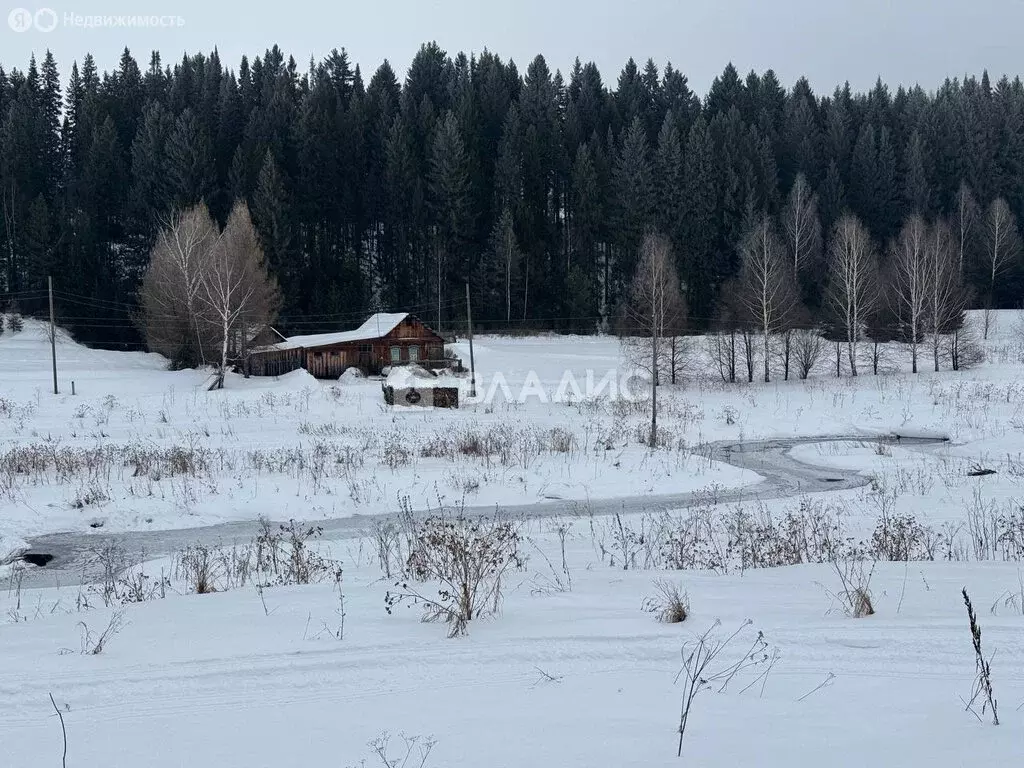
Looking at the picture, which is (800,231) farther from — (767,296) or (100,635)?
(100,635)

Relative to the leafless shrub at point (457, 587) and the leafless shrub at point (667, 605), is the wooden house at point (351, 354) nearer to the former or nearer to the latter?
the leafless shrub at point (457, 587)

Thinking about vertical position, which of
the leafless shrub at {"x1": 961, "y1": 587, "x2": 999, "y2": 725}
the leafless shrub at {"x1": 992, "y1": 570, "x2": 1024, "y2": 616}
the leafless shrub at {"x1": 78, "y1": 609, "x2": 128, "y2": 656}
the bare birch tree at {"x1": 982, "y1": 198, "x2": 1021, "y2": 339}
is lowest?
the leafless shrub at {"x1": 78, "y1": 609, "x2": 128, "y2": 656}

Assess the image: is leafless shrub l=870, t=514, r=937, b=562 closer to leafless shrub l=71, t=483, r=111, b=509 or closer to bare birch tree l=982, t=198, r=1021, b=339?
leafless shrub l=71, t=483, r=111, b=509

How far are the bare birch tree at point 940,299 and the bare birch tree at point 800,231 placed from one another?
1077 cm

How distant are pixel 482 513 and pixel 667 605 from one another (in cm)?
839

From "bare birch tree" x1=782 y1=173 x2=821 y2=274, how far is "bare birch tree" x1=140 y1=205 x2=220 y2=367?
37.7 metres

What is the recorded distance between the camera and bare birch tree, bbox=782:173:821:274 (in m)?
54.8

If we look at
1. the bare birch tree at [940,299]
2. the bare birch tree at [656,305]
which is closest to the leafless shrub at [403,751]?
the bare birch tree at [656,305]

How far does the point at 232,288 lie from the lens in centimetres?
3994

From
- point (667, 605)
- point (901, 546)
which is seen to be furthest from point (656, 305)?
point (667, 605)

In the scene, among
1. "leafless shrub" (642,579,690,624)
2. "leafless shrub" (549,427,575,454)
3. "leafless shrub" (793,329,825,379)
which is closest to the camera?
"leafless shrub" (642,579,690,624)

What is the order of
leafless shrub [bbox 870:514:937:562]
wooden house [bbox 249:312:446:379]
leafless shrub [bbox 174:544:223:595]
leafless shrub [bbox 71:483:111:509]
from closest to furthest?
leafless shrub [bbox 174:544:223:595] < leafless shrub [bbox 870:514:937:562] < leafless shrub [bbox 71:483:111:509] < wooden house [bbox 249:312:446:379]

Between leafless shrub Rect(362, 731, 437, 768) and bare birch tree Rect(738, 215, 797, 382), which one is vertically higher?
bare birch tree Rect(738, 215, 797, 382)

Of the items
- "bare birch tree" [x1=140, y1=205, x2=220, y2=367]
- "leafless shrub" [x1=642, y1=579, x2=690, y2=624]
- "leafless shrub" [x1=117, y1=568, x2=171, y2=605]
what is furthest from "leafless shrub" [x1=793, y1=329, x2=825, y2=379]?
"leafless shrub" [x1=117, y1=568, x2=171, y2=605]
